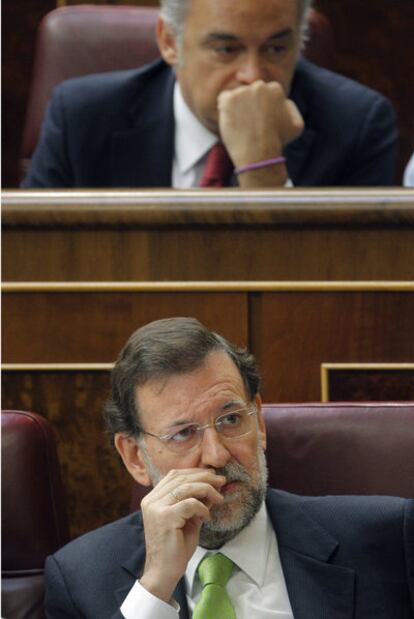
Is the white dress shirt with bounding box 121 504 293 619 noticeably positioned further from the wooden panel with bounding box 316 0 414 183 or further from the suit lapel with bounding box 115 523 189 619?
the wooden panel with bounding box 316 0 414 183

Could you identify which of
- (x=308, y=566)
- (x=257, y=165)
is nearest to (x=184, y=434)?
(x=308, y=566)

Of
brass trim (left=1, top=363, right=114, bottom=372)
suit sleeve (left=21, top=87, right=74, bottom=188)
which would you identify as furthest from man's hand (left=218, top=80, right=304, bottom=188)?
brass trim (left=1, top=363, right=114, bottom=372)

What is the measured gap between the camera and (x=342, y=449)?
96 cm

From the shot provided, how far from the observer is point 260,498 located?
0.90m

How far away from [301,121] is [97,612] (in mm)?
620

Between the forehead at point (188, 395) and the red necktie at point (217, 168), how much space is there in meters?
0.44

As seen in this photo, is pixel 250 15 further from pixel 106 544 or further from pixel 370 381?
pixel 106 544

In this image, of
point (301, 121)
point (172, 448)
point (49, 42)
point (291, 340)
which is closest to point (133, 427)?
point (172, 448)

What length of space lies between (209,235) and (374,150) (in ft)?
1.13

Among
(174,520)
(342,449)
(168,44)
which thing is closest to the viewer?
(174,520)

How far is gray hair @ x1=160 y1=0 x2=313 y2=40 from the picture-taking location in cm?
137

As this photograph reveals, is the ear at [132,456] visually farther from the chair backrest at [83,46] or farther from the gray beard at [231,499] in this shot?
the chair backrest at [83,46]

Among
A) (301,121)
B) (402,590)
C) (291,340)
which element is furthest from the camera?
(301,121)

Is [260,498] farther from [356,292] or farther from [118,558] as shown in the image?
[356,292]
